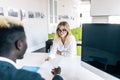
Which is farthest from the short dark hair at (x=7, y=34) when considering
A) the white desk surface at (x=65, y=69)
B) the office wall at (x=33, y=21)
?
the office wall at (x=33, y=21)

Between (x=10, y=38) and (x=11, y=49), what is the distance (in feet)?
0.18

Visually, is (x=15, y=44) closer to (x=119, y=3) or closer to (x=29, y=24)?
(x=119, y=3)

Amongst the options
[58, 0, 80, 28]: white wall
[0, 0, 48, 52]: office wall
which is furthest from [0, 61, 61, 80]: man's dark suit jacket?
[58, 0, 80, 28]: white wall

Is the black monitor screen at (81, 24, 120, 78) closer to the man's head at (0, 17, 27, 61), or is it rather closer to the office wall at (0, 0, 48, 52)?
the man's head at (0, 17, 27, 61)

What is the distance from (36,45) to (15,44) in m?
6.17

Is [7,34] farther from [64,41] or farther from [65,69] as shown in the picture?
[64,41]

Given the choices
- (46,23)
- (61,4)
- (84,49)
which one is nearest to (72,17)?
(61,4)

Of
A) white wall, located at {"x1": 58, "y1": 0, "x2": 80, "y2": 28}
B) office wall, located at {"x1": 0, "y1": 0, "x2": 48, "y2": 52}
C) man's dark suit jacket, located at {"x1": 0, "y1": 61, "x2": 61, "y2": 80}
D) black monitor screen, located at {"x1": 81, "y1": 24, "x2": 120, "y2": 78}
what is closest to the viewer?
man's dark suit jacket, located at {"x1": 0, "y1": 61, "x2": 61, "y2": 80}

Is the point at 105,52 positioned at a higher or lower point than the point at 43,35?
higher

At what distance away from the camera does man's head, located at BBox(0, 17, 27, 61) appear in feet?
2.96

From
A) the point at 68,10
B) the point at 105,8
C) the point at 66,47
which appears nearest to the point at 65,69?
the point at 66,47

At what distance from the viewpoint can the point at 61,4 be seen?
1020 centimetres

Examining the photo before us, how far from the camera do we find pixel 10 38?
906mm

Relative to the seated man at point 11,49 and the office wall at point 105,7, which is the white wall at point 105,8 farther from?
the seated man at point 11,49
